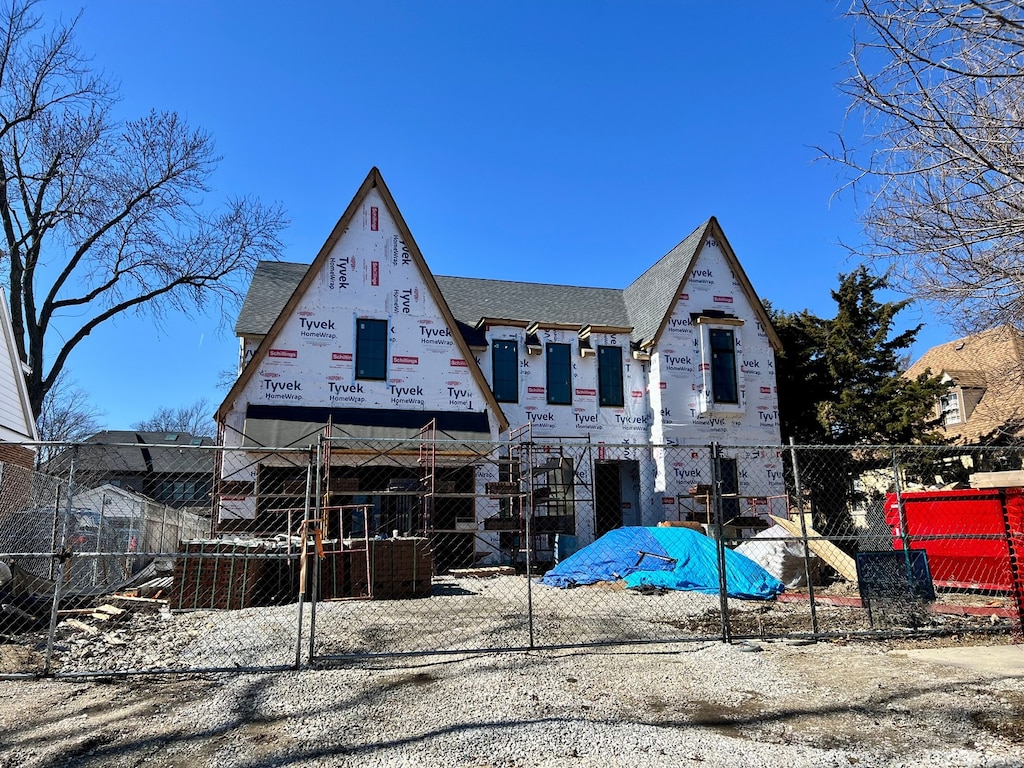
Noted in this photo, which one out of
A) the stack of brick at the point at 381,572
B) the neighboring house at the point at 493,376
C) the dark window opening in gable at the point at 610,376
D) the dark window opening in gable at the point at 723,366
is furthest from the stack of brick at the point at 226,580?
the dark window opening in gable at the point at 723,366

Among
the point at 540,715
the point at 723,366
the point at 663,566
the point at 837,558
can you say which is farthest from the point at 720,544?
the point at 723,366

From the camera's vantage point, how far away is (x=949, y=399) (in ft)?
98.9

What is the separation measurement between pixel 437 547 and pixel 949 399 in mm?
24681

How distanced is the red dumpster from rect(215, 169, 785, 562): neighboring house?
7.51 metres

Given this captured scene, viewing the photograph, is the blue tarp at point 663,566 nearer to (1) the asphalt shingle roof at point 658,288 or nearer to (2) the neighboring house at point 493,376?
(2) the neighboring house at point 493,376

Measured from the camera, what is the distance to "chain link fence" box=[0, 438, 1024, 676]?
8055 millimetres

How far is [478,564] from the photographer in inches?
738

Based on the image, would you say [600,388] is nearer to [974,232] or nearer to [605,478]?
[605,478]

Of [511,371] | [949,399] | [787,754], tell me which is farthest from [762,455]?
[787,754]

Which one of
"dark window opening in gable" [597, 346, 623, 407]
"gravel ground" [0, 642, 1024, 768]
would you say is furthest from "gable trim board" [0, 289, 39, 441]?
"dark window opening in gable" [597, 346, 623, 407]

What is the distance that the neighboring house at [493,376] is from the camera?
18.6m

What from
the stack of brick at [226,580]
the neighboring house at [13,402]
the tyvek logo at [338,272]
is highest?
the tyvek logo at [338,272]

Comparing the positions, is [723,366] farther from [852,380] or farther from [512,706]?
[512,706]

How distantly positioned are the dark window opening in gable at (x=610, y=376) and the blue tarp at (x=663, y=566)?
7565 millimetres
